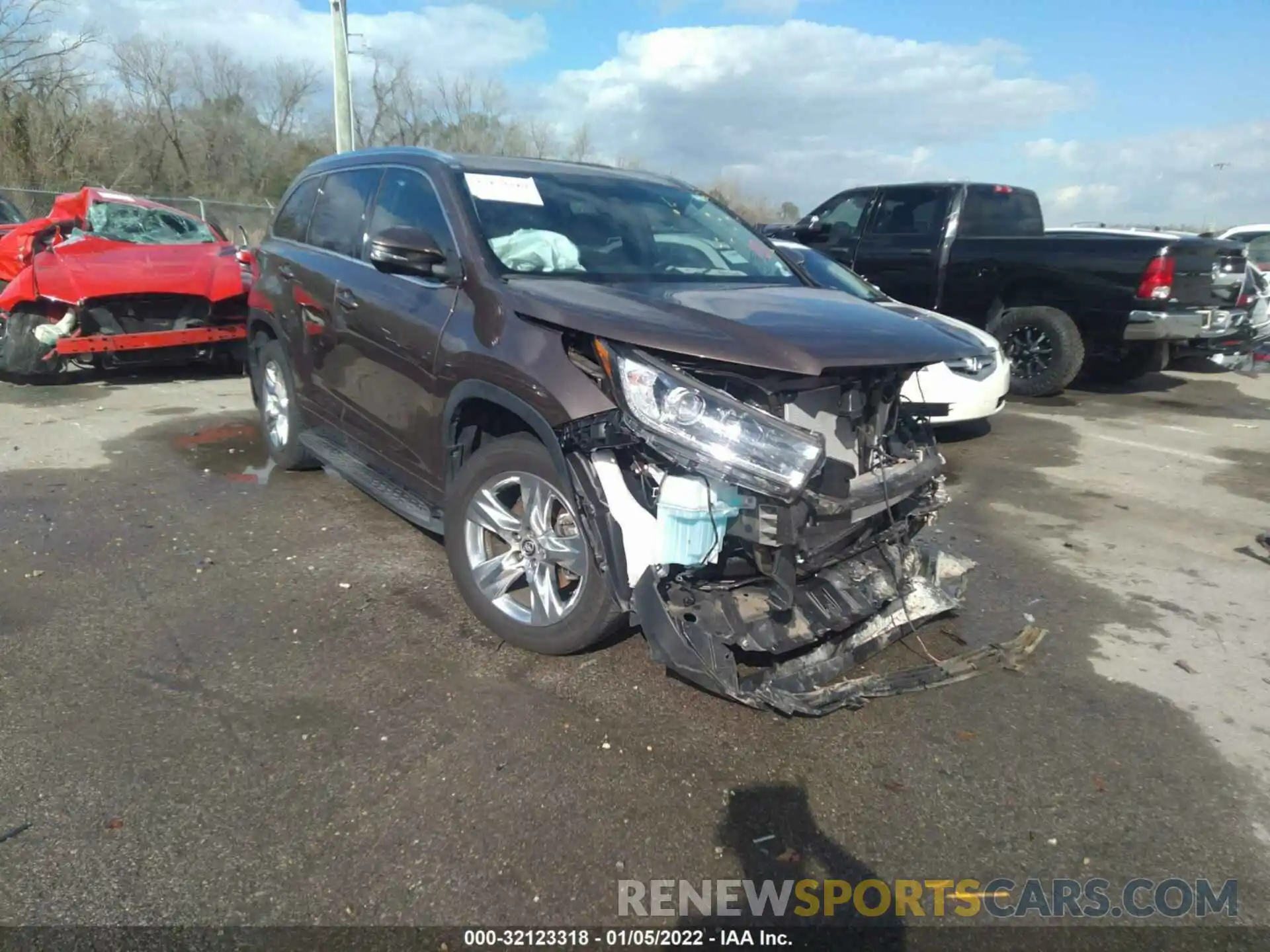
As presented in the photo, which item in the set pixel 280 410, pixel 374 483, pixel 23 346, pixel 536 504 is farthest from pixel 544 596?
pixel 23 346

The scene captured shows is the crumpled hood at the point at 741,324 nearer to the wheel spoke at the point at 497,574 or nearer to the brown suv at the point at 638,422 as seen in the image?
the brown suv at the point at 638,422

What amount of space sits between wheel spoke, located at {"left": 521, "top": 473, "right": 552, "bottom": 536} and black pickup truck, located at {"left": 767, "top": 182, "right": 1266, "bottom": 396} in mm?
4882

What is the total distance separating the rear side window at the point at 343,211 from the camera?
4676 millimetres

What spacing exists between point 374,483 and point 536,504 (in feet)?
4.68

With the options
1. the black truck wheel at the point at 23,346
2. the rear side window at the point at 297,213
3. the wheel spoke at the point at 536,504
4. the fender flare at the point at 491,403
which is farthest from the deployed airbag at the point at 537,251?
the black truck wheel at the point at 23,346

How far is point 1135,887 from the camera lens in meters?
2.52

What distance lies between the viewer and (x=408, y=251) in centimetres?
361

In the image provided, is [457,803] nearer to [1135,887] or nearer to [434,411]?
[434,411]

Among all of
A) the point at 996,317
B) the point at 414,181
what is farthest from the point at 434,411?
the point at 996,317

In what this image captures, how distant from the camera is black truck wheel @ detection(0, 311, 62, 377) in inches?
320

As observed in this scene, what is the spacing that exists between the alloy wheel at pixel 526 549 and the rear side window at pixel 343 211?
1807 millimetres

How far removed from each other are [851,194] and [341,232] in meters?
7.83
